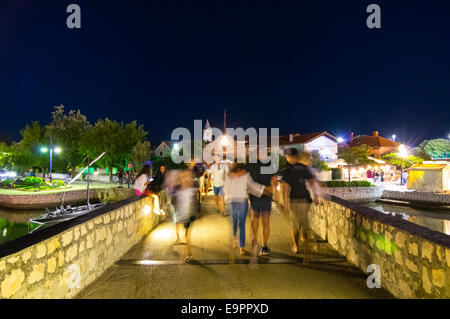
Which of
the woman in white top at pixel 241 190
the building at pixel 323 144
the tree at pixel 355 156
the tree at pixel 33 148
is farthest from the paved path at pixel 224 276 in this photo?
the tree at pixel 33 148

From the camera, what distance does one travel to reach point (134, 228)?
5.98 m

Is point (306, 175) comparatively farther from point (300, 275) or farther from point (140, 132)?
point (140, 132)

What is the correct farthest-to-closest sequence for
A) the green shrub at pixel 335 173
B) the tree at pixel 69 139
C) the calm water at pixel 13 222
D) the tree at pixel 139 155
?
the tree at pixel 69 139 < the tree at pixel 139 155 < the green shrub at pixel 335 173 < the calm water at pixel 13 222

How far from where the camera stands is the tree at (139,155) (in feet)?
133

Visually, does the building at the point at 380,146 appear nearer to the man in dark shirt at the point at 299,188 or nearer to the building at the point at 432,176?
the building at the point at 432,176

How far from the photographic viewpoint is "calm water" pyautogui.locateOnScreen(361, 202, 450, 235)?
17.1 m

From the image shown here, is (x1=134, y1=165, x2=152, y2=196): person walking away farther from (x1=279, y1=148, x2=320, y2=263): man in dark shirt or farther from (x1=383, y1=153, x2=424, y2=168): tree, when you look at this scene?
(x1=383, y1=153, x2=424, y2=168): tree

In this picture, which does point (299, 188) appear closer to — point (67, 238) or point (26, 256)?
point (67, 238)

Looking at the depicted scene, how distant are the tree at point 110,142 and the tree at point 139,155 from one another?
1.73 m

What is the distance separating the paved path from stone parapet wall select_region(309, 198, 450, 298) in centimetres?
24

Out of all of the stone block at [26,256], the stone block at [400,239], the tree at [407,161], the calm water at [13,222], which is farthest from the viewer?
the tree at [407,161]

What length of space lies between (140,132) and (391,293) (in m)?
44.7
